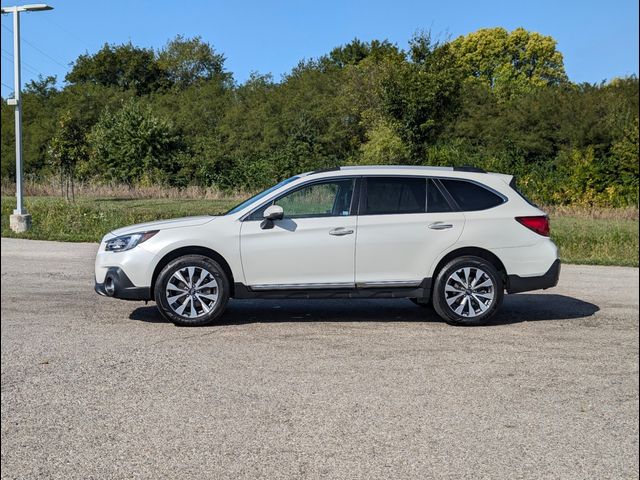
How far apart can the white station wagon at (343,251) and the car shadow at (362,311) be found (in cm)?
50

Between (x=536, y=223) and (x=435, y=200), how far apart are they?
47.3 inches

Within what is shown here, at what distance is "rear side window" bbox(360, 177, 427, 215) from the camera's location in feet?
29.3

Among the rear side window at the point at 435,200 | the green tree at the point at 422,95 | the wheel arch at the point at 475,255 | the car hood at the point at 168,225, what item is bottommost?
the wheel arch at the point at 475,255

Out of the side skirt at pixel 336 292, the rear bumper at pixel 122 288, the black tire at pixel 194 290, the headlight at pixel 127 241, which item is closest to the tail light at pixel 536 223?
the side skirt at pixel 336 292

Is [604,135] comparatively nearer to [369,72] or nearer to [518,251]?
[369,72]

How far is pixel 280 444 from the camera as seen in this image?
4.84 metres

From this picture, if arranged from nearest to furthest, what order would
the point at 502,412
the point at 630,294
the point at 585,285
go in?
the point at 502,412 < the point at 630,294 < the point at 585,285

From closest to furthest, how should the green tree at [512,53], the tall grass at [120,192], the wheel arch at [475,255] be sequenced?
the wheel arch at [475,255] → the tall grass at [120,192] → the green tree at [512,53]

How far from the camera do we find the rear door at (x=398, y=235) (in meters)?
8.73

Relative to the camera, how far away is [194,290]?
8555 millimetres

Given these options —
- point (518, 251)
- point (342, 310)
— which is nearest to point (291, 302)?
point (342, 310)

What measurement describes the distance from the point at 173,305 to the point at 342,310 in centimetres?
231

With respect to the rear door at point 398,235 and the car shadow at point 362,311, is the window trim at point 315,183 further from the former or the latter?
the car shadow at point 362,311

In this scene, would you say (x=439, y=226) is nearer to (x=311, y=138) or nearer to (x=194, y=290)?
(x=194, y=290)
